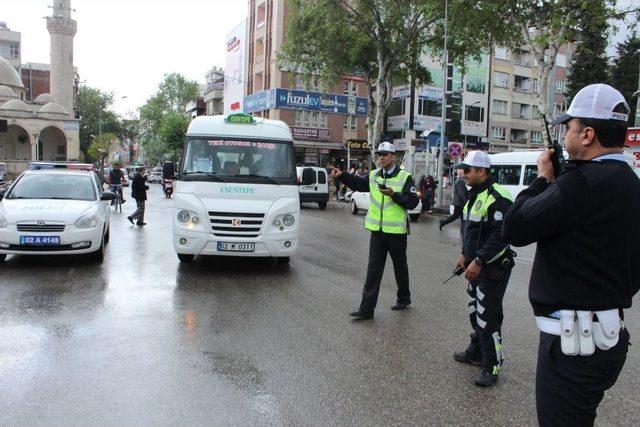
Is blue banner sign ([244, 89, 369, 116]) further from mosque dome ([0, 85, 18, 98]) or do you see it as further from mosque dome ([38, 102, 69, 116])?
mosque dome ([0, 85, 18, 98])

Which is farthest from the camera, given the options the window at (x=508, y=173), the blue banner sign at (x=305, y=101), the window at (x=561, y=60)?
the window at (x=561, y=60)

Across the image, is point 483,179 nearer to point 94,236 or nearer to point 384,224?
point 384,224

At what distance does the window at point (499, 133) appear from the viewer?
185 ft

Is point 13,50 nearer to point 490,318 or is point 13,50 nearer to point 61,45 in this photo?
point 61,45

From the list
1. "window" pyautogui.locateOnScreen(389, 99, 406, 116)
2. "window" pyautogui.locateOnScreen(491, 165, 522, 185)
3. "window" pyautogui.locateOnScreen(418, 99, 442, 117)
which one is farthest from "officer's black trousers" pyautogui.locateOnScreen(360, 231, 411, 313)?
"window" pyautogui.locateOnScreen(418, 99, 442, 117)

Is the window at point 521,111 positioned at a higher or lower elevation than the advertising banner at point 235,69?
lower

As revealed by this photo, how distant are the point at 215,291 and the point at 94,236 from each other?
9.25ft

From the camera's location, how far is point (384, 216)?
20.5 feet

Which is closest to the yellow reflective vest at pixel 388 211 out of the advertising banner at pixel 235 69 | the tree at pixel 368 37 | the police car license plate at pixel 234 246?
the police car license plate at pixel 234 246

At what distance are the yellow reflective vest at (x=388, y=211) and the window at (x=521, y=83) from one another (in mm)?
56517

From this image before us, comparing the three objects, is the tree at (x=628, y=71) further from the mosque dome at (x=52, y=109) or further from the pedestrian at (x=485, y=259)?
the mosque dome at (x=52, y=109)

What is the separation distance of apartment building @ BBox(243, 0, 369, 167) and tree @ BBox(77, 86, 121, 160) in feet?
154

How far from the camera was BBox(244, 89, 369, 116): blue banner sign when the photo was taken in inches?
1843

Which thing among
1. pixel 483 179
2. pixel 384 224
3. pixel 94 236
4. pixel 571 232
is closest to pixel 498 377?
pixel 483 179
